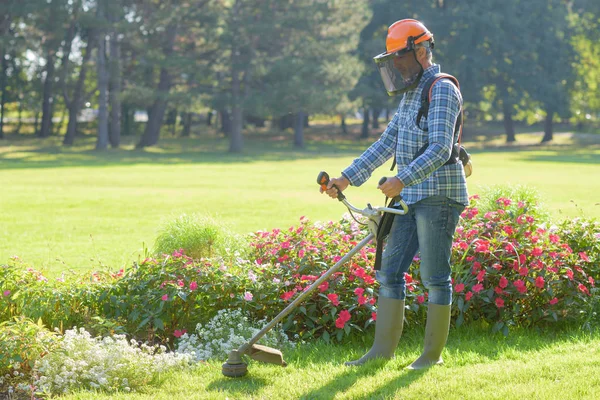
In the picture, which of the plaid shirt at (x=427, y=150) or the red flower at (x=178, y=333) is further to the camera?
the red flower at (x=178, y=333)

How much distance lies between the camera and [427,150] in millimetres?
4660

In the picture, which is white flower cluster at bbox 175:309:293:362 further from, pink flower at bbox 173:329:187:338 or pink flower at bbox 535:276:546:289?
pink flower at bbox 535:276:546:289

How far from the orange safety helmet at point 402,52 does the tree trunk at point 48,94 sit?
46.9 metres

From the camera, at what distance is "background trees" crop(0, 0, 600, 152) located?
44.5m

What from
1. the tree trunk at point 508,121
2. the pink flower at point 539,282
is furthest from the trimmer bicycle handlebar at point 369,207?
the tree trunk at point 508,121

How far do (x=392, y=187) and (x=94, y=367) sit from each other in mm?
2043

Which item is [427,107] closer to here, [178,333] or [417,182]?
[417,182]

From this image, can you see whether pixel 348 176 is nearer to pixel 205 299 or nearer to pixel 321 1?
pixel 205 299

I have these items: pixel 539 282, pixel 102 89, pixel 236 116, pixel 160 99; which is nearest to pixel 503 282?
pixel 539 282

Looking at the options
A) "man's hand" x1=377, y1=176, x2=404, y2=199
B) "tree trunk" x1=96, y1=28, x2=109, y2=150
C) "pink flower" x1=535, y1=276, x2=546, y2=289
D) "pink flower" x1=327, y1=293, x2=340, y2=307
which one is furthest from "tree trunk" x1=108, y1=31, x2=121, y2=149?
"man's hand" x1=377, y1=176, x2=404, y2=199

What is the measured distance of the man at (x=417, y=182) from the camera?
470 centimetres

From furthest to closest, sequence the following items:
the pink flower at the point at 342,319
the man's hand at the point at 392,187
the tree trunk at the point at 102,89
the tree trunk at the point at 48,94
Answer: the tree trunk at the point at 48,94 < the tree trunk at the point at 102,89 < the pink flower at the point at 342,319 < the man's hand at the point at 392,187

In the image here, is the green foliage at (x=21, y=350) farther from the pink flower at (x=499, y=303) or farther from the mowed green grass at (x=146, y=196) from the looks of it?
the pink flower at (x=499, y=303)

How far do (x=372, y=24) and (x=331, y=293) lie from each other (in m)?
56.4
